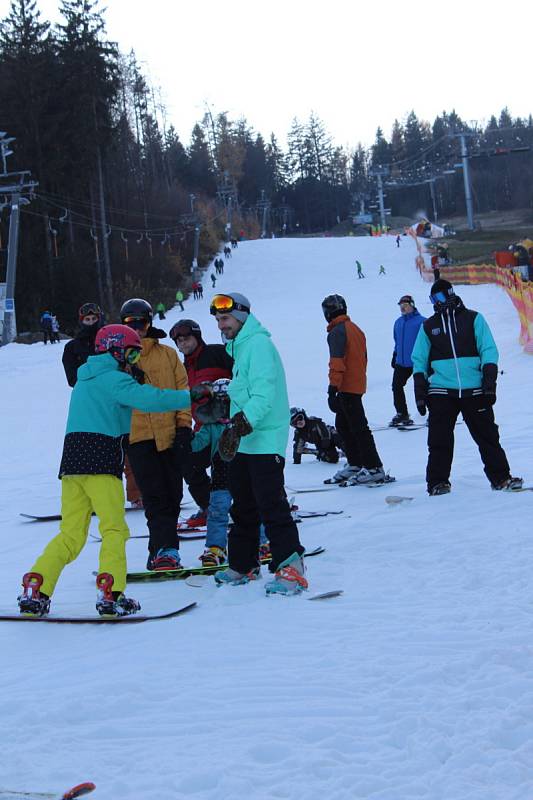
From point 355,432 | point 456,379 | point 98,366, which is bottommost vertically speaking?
point 355,432

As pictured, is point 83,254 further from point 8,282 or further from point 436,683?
point 436,683

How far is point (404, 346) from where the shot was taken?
38.3 feet

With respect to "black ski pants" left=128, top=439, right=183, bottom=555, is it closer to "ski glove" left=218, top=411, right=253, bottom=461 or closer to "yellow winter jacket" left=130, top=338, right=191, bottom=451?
"yellow winter jacket" left=130, top=338, right=191, bottom=451

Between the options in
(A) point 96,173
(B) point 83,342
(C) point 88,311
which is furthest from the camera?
(A) point 96,173

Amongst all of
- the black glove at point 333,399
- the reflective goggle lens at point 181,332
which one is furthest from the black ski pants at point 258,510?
the black glove at point 333,399

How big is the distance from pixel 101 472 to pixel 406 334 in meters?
7.23

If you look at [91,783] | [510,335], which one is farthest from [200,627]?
[510,335]

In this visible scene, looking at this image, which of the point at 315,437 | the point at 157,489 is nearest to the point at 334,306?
the point at 315,437

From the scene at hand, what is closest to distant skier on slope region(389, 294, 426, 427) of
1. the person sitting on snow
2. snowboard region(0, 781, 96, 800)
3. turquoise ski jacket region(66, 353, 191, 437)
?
the person sitting on snow

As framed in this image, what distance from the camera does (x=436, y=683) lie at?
358cm

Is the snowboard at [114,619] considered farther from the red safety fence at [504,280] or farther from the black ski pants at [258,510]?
the red safety fence at [504,280]

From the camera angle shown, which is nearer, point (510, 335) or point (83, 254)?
point (510, 335)

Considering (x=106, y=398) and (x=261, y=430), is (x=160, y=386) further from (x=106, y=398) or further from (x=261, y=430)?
(x=261, y=430)

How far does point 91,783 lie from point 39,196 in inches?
1969
